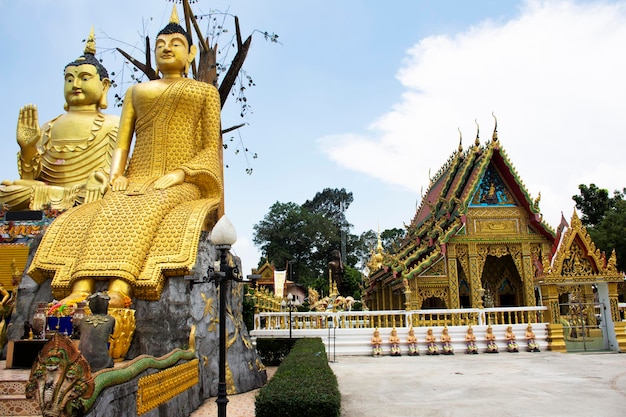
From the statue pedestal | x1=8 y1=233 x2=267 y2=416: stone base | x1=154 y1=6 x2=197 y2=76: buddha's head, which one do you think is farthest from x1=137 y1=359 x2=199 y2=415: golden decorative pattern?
x1=154 y1=6 x2=197 y2=76: buddha's head

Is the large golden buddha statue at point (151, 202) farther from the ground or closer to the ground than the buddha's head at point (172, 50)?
closer to the ground

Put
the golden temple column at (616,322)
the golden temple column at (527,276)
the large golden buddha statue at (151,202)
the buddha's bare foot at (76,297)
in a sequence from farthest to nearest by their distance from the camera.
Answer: the golden temple column at (527,276)
the golden temple column at (616,322)
the large golden buddha statue at (151,202)
the buddha's bare foot at (76,297)

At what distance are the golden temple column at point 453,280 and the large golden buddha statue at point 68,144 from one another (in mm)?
10543

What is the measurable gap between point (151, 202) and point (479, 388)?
18.9 feet

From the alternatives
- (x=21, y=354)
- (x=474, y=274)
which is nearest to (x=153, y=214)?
(x=21, y=354)

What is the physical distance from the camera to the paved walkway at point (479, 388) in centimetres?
610

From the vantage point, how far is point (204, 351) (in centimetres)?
732

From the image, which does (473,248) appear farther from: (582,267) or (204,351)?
(204,351)

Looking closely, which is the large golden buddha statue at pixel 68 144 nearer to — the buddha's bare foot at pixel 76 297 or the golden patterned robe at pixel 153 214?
the golden patterned robe at pixel 153 214

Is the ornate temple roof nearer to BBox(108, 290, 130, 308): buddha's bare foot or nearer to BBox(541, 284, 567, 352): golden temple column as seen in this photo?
BBox(541, 284, 567, 352): golden temple column

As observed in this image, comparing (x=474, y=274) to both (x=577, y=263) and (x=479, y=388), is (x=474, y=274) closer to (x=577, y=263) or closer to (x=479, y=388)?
(x=577, y=263)

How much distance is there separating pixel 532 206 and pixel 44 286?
14268mm

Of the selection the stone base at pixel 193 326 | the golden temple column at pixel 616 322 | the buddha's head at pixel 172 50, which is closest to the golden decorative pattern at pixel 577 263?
the golden temple column at pixel 616 322

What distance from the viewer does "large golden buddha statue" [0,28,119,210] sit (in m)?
12.7
